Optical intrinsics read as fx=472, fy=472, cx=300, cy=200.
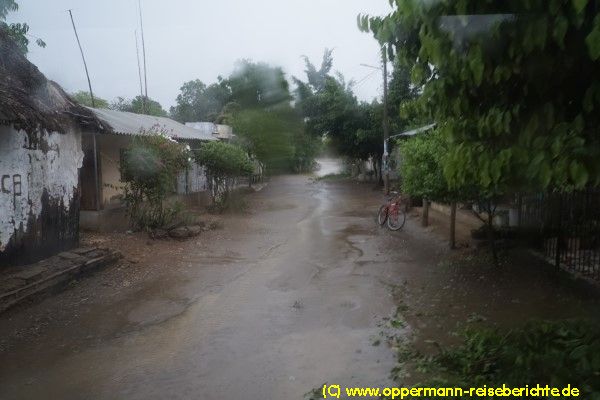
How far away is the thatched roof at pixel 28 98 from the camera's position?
6.98 m

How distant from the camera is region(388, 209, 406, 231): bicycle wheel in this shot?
1279 cm

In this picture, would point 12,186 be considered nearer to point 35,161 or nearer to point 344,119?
point 35,161

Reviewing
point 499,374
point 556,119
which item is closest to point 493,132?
point 556,119

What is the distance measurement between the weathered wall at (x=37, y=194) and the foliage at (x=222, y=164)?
6.66m

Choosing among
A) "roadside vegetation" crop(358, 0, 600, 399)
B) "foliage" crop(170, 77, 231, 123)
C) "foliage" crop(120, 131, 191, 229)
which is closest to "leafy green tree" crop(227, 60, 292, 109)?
"foliage" crop(120, 131, 191, 229)

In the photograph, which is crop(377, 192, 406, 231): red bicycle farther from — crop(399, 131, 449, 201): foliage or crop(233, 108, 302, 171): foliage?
crop(233, 108, 302, 171): foliage

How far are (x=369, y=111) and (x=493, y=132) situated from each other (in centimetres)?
2432

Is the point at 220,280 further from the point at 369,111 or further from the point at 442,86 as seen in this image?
the point at 369,111

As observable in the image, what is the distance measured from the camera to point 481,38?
7.73ft

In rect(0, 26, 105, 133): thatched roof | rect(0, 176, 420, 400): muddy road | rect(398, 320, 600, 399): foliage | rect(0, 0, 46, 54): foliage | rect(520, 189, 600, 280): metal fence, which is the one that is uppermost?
rect(0, 0, 46, 54): foliage

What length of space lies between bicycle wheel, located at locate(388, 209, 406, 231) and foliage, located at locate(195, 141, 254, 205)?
6.04 meters

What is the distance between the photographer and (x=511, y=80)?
264 centimetres

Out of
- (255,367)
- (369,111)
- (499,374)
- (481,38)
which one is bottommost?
(255,367)

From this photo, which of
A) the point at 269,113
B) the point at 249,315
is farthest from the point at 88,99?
the point at 249,315
